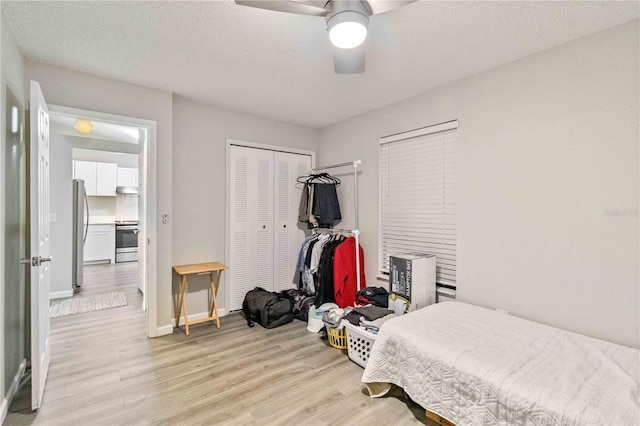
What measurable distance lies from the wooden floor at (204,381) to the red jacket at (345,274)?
0.56 meters

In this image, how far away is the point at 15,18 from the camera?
6.13ft

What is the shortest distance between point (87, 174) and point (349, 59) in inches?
271

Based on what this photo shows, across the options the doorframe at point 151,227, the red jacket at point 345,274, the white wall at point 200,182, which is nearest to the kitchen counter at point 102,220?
the white wall at point 200,182

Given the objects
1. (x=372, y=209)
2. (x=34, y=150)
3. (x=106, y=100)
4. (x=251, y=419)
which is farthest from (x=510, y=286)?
(x=106, y=100)

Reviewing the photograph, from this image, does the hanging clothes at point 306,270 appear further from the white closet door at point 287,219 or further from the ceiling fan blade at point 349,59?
the ceiling fan blade at point 349,59

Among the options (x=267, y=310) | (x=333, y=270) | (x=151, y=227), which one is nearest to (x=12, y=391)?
(x=151, y=227)

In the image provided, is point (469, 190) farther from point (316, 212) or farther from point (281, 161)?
point (281, 161)

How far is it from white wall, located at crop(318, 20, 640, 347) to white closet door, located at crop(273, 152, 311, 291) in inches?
78.2

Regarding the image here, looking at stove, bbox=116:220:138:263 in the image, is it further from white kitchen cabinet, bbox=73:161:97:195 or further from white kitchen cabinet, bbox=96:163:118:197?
white kitchen cabinet, bbox=73:161:97:195

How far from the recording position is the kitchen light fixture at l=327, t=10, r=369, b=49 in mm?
1494

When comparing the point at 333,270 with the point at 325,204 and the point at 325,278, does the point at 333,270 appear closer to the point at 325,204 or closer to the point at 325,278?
the point at 325,278

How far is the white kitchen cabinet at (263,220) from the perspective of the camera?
3.69 metres

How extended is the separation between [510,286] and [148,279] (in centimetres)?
328

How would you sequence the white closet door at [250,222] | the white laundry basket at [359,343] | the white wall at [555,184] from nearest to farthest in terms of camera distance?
the white wall at [555,184] < the white laundry basket at [359,343] < the white closet door at [250,222]
